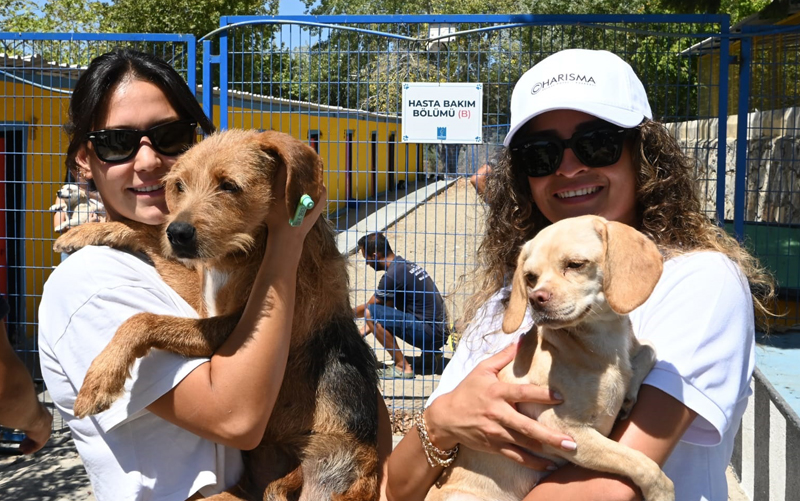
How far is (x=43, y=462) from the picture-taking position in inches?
275

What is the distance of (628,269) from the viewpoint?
6.39ft

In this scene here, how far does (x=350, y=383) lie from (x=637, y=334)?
4.10ft

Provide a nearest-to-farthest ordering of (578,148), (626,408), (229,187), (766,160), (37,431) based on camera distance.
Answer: (626,408) < (578,148) < (229,187) < (37,431) < (766,160)

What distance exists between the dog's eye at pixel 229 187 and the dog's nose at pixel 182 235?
22cm

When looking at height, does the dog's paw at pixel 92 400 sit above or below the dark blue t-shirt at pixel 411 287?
above

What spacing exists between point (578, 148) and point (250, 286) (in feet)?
4.41

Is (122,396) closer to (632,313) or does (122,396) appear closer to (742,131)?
(632,313)

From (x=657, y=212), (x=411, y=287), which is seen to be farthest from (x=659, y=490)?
(x=411, y=287)

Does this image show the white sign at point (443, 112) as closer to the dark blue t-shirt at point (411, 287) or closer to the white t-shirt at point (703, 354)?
the dark blue t-shirt at point (411, 287)

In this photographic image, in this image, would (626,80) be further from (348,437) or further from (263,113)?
(263,113)

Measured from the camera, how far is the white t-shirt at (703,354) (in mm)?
1953

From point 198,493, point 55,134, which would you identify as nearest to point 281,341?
point 198,493

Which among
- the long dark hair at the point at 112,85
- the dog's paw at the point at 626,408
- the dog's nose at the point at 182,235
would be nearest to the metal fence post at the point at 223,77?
the long dark hair at the point at 112,85

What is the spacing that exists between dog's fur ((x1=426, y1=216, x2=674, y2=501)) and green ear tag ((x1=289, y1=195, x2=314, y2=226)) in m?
0.76
